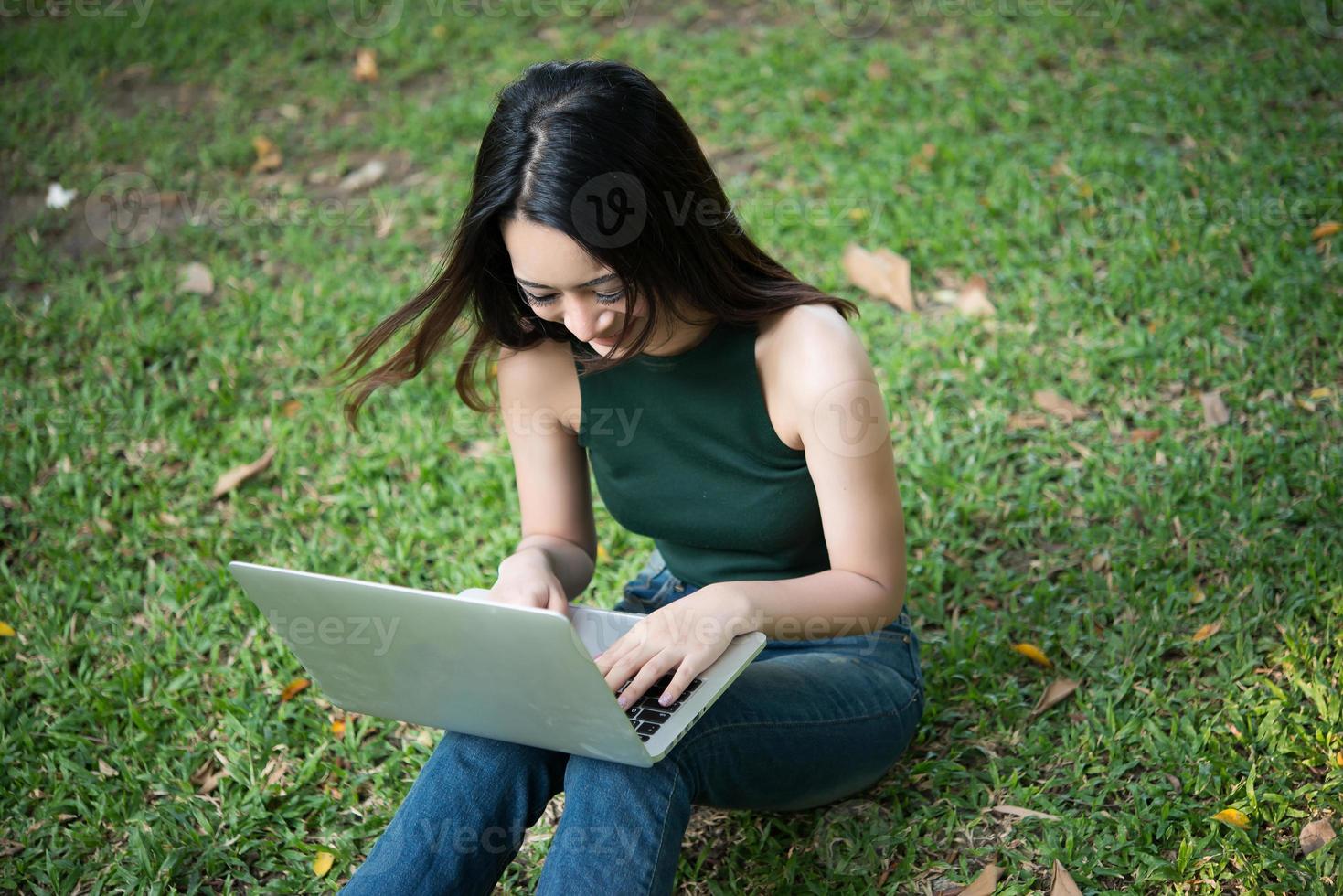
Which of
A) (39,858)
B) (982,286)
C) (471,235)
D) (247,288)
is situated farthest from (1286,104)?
(39,858)

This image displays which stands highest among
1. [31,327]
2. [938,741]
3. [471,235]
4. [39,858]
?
[471,235]

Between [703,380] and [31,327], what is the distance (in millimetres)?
2655

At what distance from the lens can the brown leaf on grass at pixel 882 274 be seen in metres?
3.40

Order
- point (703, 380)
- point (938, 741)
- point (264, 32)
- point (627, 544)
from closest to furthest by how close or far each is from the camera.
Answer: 1. point (703, 380)
2. point (938, 741)
3. point (627, 544)
4. point (264, 32)

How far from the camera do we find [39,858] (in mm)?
2217

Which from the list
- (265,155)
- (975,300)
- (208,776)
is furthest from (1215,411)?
(265,155)

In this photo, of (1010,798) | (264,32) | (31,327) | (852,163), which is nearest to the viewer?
(1010,798)

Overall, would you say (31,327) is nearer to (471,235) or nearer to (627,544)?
(627,544)

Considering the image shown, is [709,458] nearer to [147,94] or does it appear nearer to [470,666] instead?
[470,666]

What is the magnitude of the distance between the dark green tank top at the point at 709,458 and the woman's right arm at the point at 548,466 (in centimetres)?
7

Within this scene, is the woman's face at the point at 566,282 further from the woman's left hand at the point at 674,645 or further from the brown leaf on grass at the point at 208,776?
the brown leaf on grass at the point at 208,776

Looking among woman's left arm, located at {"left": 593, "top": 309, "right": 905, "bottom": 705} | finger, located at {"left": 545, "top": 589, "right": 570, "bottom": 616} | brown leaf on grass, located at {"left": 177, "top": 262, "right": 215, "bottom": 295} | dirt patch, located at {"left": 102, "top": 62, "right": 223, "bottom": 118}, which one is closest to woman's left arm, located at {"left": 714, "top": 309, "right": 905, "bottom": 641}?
woman's left arm, located at {"left": 593, "top": 309, "right": 905, "bottom": 705}

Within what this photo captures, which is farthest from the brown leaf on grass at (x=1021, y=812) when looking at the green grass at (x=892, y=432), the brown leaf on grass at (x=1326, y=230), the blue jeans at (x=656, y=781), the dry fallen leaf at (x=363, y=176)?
the dry fallen leaf at (x=363, y=176)

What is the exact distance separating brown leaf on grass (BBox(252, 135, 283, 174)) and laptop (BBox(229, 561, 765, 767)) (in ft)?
10.3
